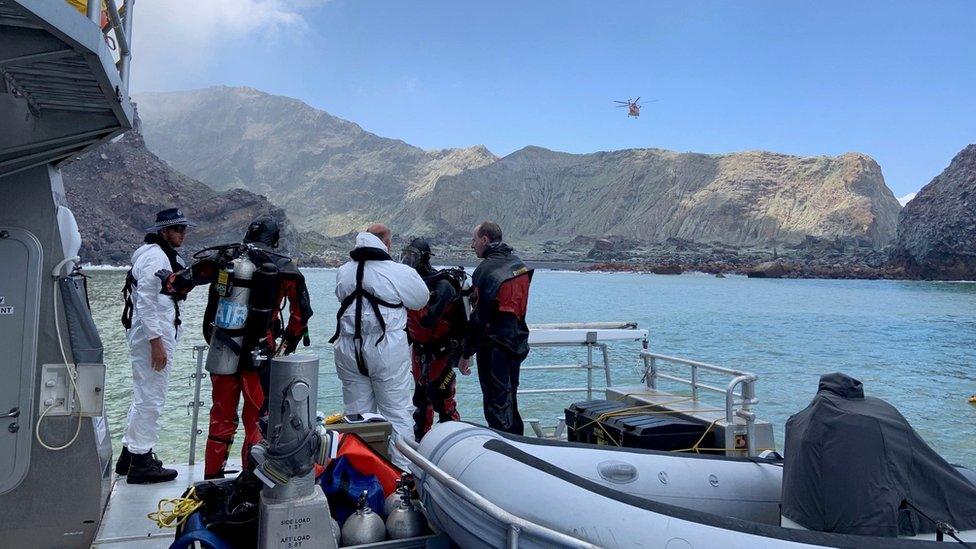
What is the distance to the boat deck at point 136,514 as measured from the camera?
10.3 ft

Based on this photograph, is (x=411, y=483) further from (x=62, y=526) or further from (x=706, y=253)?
(x=706, y=253)

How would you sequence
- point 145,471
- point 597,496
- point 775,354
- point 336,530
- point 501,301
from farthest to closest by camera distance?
point 775,354
point 501,301
point 145,471
point 336,530
point 597,496

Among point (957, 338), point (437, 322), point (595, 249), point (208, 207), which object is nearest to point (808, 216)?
point (595, 249)

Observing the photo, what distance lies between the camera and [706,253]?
15112 cm

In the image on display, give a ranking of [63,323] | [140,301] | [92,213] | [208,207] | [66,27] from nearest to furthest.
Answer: [66,27] < [63,323] < [140,301] < [92,213] < [208,207]

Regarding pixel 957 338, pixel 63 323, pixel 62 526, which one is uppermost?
pixel 63 323

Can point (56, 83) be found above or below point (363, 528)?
above

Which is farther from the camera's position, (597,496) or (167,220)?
(167,220)

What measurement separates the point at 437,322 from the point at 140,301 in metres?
1.86

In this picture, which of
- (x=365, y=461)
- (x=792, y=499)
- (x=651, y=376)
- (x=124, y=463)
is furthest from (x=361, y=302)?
(x=651, y=376)

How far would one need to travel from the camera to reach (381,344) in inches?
156

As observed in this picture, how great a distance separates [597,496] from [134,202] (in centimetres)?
12381

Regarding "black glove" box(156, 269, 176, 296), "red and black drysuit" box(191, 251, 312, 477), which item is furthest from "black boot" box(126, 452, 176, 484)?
"black glove" box(156, 269, 176, 296)

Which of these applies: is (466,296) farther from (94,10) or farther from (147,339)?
(94,10)
